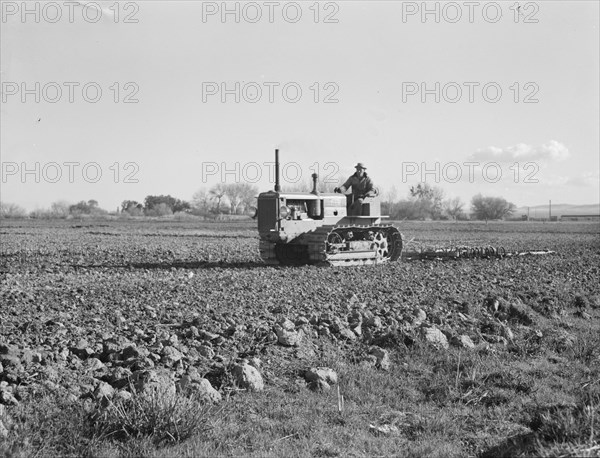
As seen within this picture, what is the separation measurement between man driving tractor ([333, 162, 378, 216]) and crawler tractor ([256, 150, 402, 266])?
5.0 inches

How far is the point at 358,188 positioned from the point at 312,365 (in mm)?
12066

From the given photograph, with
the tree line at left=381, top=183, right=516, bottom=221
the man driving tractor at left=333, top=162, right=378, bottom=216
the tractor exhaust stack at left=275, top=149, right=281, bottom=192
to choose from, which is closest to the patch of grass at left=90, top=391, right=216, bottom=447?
the tractor exhaust stack at left=275, top=149, right=281, bottom=192

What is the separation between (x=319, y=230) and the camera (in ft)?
55.8

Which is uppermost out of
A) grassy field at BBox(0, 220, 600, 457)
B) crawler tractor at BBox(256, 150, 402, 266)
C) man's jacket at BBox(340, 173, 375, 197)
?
man's jacket at BBox(340, 173, 375, 197)

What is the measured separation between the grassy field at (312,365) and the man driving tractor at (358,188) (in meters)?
5.32

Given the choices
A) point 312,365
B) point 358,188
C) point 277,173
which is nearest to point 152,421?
point 312,365

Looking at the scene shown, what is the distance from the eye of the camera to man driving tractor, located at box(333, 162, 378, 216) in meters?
18.6

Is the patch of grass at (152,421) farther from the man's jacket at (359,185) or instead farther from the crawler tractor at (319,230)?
the man's jacket at (359,185)

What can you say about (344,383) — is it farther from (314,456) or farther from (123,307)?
(123,307)

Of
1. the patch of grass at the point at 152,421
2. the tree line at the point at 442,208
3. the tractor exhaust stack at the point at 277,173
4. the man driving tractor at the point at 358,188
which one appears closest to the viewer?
the patch of grass at the point at 152,421

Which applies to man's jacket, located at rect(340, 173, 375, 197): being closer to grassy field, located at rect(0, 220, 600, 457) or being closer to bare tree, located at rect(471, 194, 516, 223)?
grassy field, located at rect(0, 220, 600, 457)

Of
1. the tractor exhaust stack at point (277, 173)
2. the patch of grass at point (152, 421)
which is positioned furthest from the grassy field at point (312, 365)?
the tractor exhaust stack at point (277, 173)

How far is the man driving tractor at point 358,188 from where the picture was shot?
18.6 metres

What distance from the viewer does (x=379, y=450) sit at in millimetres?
5027
